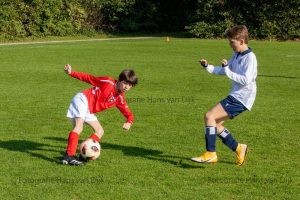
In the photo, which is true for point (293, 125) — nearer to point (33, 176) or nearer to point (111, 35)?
point (33, 176)

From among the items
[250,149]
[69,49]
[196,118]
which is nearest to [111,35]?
[69,49]

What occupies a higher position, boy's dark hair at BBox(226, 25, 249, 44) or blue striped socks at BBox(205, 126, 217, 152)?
boy's dark hair at BBox(226, 25, 249, 44)

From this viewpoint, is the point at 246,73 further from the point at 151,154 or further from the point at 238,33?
the point at 151,154

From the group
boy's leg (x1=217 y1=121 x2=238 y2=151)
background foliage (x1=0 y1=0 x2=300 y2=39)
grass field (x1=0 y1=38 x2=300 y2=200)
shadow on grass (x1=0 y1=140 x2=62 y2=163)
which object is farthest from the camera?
background foliage (x1=0 y1=0 x2=300 y2=39)

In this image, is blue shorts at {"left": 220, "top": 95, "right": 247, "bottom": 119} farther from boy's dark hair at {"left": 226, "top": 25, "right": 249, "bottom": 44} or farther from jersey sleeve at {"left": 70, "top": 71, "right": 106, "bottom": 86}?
jersey sleeve at {"left": 70, "top": 71, "right": 106, "bottom": 86}

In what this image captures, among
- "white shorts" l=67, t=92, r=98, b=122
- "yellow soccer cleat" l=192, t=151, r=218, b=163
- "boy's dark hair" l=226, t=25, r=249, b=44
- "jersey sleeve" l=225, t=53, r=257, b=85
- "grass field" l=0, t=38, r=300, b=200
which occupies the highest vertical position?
"boy's dark hair" l=226, t=25, r=249, b=44

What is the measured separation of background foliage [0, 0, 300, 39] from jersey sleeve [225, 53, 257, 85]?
28522 mm

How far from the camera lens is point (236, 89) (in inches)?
282

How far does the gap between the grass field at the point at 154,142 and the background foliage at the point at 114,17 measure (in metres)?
17.2

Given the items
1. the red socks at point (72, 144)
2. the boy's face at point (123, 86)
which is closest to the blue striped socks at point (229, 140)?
the boy's face at point (123, 86)

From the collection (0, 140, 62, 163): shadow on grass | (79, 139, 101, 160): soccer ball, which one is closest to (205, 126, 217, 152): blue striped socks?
(79, 139, 101, 160): soccer ball

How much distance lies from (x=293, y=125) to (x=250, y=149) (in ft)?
6.87

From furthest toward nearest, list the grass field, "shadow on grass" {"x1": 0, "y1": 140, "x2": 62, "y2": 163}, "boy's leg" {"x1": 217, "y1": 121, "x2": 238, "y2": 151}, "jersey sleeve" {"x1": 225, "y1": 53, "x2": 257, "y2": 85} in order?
"shadow on grass" {"x1": 0, "y1": 140, "x2": 62, "y2": 163}, "boy's leg" {"x1": 217, "y1": 121, "x2": 238, "y2": 151}, "jersey sleeve" {"x1": 225, "y1": 53, "x2": 257, "y2": 85}, the grass field

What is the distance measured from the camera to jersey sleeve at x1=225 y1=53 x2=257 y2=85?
6.79 m
